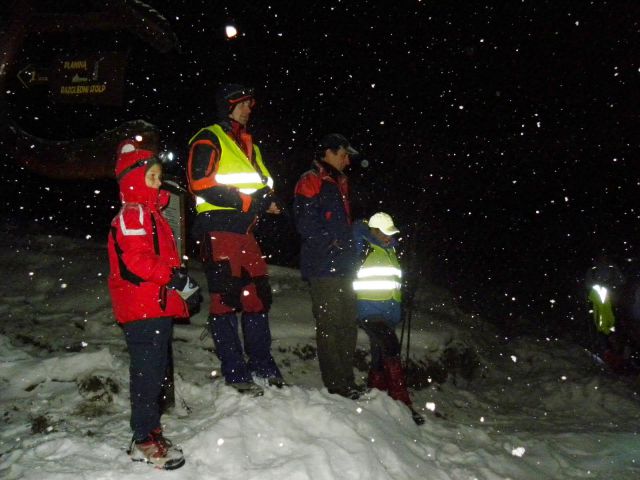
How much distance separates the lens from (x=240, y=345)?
419 centimetres

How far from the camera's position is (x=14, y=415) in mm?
3908

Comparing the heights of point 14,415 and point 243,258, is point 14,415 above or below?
below

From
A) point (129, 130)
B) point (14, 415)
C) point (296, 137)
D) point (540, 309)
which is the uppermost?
point (296, 137)

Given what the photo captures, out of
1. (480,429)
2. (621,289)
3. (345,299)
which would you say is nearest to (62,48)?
(345,299)

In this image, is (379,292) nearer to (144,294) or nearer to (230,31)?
(144,294)

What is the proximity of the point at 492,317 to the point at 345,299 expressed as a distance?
29.5 feet

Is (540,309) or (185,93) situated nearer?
(185,93)

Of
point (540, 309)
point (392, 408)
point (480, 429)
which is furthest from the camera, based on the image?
point (540, 309)

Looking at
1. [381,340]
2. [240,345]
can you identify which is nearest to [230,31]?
[381,340]

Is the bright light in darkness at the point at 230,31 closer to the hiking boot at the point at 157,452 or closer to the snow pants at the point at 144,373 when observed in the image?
the snow pants at the point at 144,373

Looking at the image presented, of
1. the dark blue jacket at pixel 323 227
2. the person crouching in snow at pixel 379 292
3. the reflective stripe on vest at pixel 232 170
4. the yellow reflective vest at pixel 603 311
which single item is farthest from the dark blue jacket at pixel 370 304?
the yellow reflective vest at pixel 603 311

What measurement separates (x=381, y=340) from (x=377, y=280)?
635mm

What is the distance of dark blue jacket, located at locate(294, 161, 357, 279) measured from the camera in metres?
4.77

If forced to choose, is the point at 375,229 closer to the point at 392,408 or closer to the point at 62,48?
the point at 392,408
